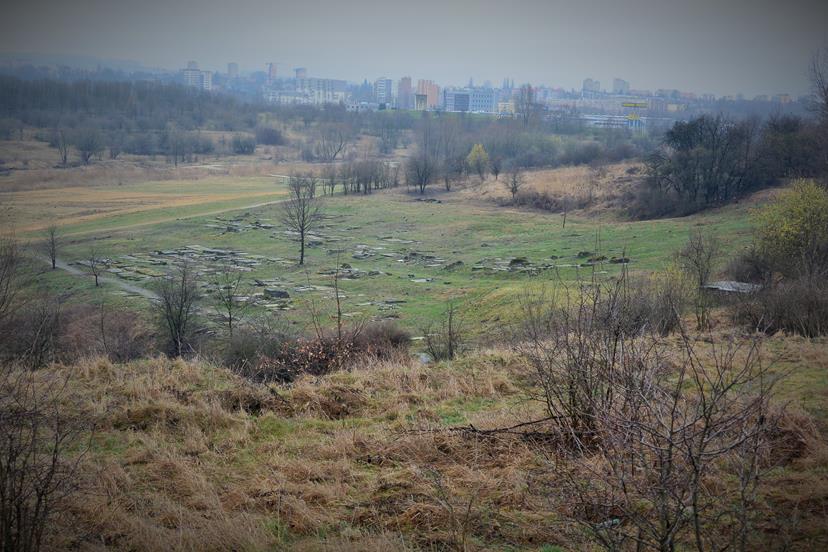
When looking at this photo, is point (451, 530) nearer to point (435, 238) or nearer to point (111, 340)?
point (111, 340)

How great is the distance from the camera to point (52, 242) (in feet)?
101

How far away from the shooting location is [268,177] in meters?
70.2

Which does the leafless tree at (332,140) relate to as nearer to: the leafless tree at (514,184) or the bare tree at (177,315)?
the leafless tree at (514,184)

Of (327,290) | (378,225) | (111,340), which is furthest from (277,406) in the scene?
(378,225)

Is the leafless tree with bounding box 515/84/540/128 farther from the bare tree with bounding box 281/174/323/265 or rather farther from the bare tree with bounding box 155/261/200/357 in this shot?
the bare tree with bounding box 155/261/200/357

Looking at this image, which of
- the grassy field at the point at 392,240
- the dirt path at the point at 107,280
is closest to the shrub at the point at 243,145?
the grassy field at the point at 392,240

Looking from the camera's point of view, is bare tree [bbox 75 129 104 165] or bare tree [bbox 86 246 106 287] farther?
bare tree [bbox 75 129 104 165]

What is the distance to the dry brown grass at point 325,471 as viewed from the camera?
4.70 meters

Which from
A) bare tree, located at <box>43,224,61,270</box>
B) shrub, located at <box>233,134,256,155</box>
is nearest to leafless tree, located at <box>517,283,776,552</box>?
bare tree, located at <box>43,224,61,270</box>

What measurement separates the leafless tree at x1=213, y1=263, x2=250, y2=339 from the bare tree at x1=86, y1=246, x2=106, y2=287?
5776 millimetres

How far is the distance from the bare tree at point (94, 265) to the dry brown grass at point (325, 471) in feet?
82.8

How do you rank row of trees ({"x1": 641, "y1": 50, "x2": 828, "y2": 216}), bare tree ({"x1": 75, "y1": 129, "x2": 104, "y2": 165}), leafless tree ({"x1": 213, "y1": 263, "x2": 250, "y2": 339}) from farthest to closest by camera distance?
1. bare tree ({"x1": 75, "y1": 129, "x2": 104, "y2": 165})
2. row of trees ({"x1": 641, "y1": 50, "x2": 828, "y2": 216})
3. leafless tree ({"x1": 213, "y1": 263, "x2": 250, "y2": 339})

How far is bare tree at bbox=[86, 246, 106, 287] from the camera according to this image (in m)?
31.4

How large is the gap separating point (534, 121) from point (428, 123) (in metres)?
19.3
